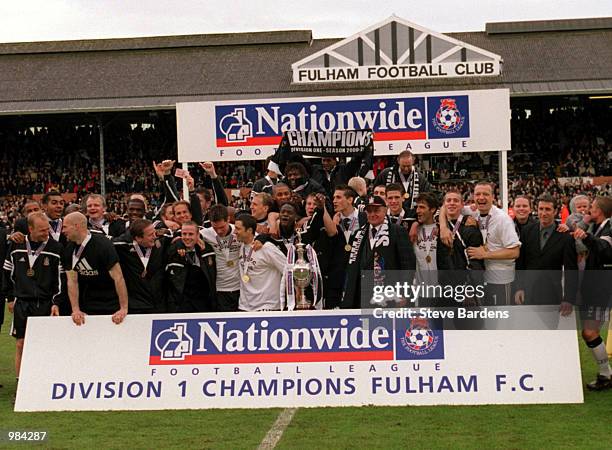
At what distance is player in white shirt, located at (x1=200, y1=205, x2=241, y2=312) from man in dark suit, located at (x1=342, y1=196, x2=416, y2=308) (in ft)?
4.23

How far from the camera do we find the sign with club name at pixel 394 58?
2767 centimetres

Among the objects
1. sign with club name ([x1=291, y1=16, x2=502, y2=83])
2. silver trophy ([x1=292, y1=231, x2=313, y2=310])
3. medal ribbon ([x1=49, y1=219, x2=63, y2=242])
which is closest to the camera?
silver trophy ([x1=292, y1=231, x2=313, y2=310])

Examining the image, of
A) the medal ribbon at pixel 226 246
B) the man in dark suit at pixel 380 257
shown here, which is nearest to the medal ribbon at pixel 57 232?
the medal ribbon at pixel 226 246

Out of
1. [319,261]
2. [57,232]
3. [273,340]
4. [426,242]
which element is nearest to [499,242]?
[426,242]

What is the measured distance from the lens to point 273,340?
8961mm

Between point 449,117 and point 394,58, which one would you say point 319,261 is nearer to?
point 449,117

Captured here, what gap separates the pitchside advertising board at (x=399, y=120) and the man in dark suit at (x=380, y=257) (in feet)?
13.9

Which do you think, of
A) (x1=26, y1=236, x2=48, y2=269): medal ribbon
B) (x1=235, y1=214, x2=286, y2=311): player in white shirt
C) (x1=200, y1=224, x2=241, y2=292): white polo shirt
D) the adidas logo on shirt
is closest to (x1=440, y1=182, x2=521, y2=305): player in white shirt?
(x1=235, y1=214, x2=286, y2=311): player in white shirt

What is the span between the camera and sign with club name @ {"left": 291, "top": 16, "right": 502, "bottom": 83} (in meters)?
27.7

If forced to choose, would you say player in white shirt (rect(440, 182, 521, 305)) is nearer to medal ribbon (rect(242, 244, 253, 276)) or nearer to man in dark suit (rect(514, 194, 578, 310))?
man in dark suit (rect(514, 194, 578, 310))

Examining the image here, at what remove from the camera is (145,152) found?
119 ft

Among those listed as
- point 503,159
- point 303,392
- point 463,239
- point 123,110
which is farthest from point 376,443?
point 123,110

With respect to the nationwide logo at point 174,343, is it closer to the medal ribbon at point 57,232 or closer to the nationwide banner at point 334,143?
the medal ribbon at point 57,232

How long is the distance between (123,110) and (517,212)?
2388 cm
